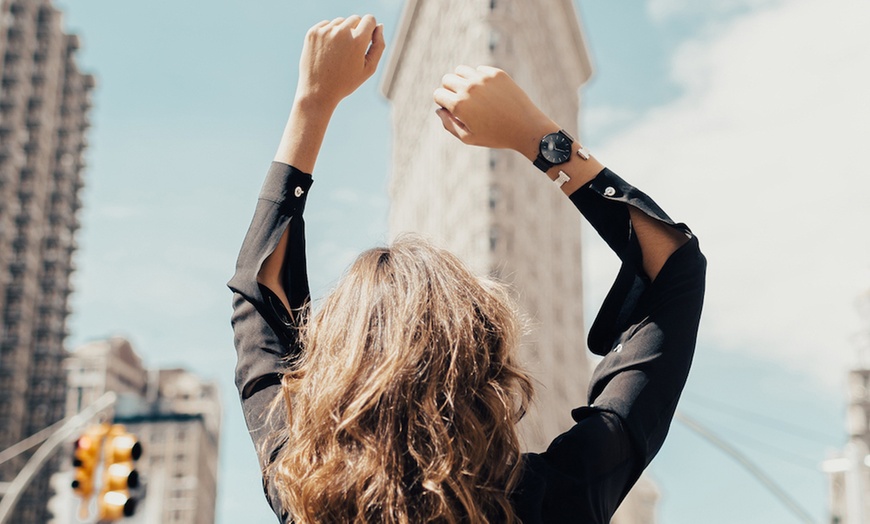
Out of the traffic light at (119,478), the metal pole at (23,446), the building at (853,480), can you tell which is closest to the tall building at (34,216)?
the metal pole at (23,446)

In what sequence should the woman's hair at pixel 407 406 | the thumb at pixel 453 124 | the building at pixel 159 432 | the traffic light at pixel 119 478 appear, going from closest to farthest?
1. the woman's hair at pixel 407 406
2. the thumb at pixel 453 124
3. the traffic light at pixel 119 478
4. the building at pixel 159 432

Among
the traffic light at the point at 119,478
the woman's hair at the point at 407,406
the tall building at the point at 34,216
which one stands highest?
the tall building at the point at 34,216

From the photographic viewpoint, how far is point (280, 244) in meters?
2.44

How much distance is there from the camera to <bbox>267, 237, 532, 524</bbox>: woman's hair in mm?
1997

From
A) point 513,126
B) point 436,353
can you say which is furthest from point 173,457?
point 436,353

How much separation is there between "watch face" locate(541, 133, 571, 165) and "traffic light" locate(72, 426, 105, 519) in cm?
1674

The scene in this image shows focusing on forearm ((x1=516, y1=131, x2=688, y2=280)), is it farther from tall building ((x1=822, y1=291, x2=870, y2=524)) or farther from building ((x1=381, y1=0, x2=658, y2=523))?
building ((x1=381, y1=0, x2=658, y2=523))

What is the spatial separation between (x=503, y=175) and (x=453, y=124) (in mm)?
69106

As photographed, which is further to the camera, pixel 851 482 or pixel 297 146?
pixel 851 482

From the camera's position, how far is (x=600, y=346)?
8.16 ft

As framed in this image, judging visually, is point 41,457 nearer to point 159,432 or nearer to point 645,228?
point 645,228

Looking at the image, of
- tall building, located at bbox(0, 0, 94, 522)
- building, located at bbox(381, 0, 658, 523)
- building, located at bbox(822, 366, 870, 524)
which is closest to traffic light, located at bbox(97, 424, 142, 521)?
building, located at bbox(822, 366, 870, 524)

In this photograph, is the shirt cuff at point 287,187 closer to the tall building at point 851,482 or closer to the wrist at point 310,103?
the wrist at point 310,103

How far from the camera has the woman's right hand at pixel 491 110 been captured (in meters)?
2.40
